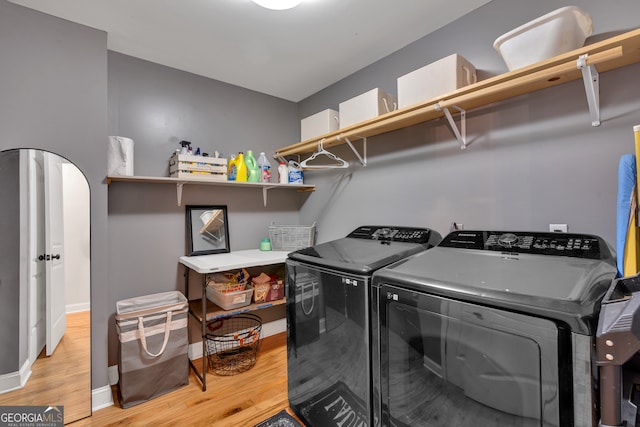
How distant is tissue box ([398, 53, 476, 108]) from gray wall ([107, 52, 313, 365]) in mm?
1593

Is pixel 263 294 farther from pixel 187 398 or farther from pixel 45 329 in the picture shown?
A: pixel 45 329

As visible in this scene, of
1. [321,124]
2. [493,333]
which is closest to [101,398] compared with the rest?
[493,333]

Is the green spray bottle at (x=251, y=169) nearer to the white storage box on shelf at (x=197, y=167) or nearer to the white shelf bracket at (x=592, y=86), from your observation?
the white storage box on shelf at (x=197, y=167)

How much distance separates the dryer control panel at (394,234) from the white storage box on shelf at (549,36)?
983 mm

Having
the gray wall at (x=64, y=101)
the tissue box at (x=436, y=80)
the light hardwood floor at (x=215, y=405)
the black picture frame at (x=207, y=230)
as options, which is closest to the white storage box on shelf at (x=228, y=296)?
the black picture frame at (x=207, y=230)

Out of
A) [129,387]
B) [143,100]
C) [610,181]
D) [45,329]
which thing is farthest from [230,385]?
[610,181]

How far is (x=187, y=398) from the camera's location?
6.50ft

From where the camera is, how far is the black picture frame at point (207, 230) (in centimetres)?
249

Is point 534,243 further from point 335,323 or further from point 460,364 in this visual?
point 335,323

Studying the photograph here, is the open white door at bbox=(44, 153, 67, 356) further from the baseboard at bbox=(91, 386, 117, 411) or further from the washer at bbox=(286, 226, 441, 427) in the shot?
the washer at bbox=(286, 226, 441, 427)

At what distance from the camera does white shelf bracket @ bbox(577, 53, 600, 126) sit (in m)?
1.18

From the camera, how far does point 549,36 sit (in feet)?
4.11

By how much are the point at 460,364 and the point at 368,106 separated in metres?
1.65

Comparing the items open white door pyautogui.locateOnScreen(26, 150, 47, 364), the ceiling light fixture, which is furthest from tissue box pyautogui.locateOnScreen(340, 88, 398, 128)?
open white door pyautogui.locateOnScreen(26, 150, 47, 364)
